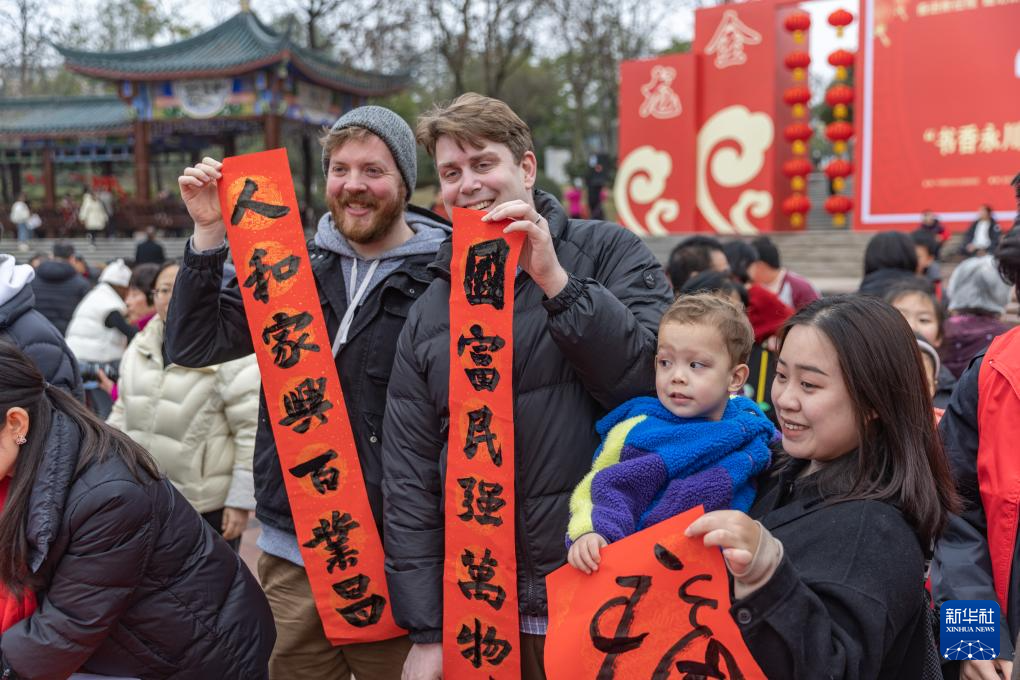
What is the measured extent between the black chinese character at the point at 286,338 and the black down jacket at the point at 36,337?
2.27 ft

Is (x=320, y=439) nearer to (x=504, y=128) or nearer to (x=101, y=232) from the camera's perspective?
(x=504, y=128)

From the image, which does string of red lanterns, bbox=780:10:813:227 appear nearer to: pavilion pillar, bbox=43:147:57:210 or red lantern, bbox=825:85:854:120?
red lantern, bbox=825:85:854:120

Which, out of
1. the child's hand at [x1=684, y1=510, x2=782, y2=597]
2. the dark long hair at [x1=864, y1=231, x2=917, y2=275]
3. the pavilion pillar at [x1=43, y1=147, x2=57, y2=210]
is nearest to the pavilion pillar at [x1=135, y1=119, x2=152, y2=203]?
the pavilion pillar at [x1=43, y1=147, x2=57, y2=210]

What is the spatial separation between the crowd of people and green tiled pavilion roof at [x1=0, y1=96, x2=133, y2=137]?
69.1 ft

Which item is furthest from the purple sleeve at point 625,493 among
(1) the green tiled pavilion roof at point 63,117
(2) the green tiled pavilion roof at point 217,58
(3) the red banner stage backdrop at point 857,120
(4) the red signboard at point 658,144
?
(1) the green tiled pavilion roof at point 63,117

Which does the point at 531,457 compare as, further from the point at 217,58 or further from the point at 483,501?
the point at 217,58

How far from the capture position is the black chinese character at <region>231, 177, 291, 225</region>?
2217mm

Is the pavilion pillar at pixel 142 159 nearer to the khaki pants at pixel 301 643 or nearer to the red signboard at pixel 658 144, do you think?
the red signboard at pixel 658 144

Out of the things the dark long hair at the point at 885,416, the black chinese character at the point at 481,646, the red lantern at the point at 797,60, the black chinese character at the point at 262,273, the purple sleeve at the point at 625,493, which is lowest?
the black chinese character at the point at 481,646

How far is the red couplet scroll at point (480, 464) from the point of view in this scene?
71.4 inches

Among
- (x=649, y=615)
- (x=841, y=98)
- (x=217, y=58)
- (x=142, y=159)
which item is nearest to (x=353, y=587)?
(x=649, y=615)

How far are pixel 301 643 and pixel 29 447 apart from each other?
861mm

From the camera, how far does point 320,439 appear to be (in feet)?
7.13

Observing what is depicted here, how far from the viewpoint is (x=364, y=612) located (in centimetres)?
216
